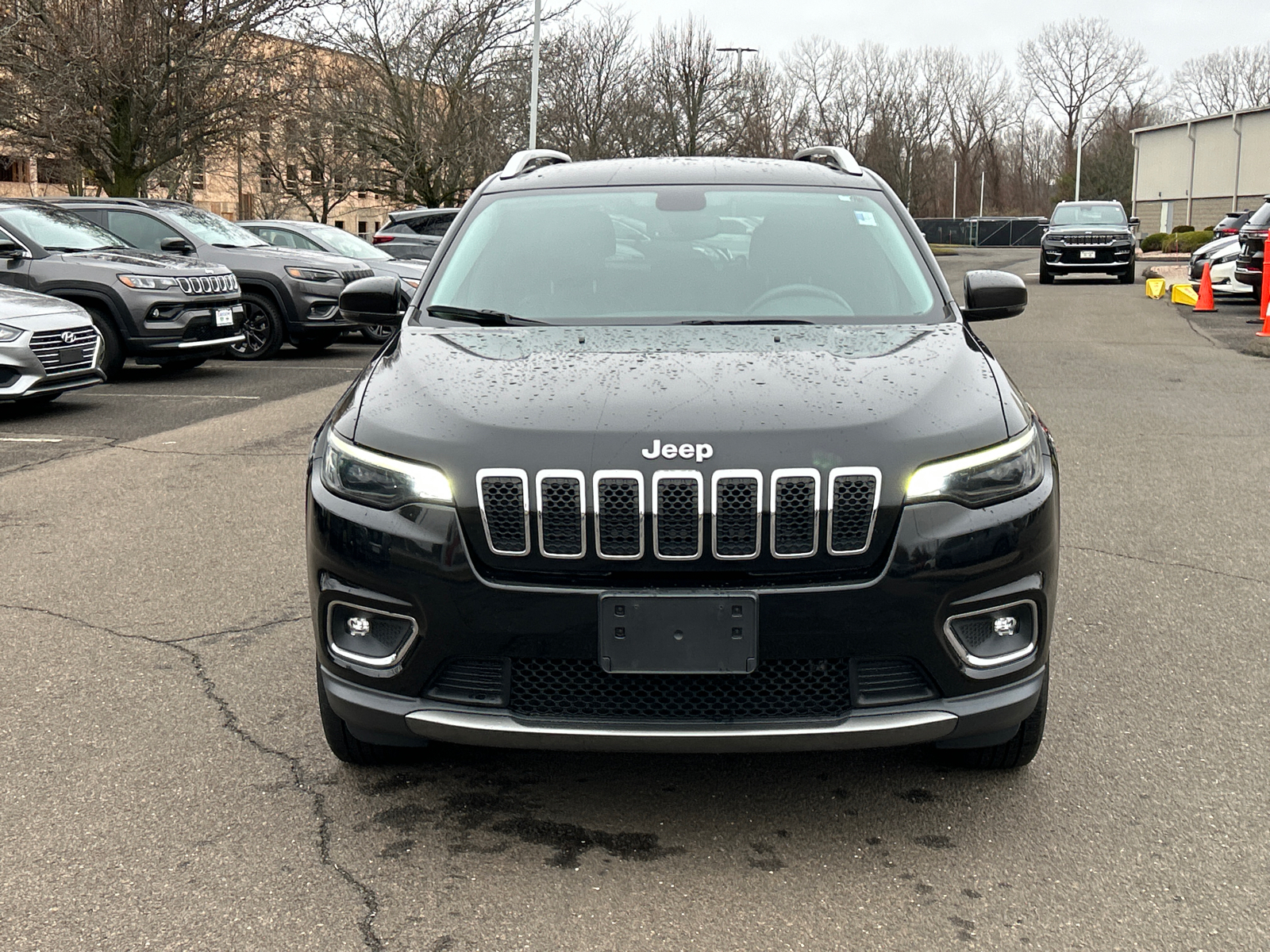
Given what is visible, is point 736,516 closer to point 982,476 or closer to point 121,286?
point 982,476

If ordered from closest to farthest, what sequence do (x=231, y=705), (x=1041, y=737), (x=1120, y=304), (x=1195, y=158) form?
(x=1041, y=737), (x=231, y=705), (x=1120, y=304), (x=1195, y=158)

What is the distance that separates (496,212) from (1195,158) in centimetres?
6651

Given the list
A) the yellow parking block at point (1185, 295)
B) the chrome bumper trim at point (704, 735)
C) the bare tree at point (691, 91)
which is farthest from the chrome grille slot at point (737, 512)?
the bare tree at point (691, 91)

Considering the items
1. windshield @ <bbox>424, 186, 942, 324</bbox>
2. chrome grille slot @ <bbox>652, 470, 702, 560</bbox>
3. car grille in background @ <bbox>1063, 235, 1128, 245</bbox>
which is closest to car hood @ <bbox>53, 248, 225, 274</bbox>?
windshield @ <bbox>424, 186, 942, 324</bbox>

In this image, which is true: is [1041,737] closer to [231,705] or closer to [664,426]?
[664,426]

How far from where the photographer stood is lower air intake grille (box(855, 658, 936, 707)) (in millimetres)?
2986

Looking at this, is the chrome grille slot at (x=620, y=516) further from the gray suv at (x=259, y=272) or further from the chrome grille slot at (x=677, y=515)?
the gray suv at (x=259, y=272)

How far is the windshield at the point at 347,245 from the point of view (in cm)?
1642

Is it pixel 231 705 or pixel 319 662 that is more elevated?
pixel 319 662

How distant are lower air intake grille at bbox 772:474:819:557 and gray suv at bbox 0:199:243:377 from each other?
10.3m

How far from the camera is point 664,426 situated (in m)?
3.01

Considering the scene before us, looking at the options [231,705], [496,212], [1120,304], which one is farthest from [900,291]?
[1120,304]

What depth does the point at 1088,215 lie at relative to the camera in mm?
29859

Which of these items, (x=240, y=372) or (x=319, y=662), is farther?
(x=240, y=372)
